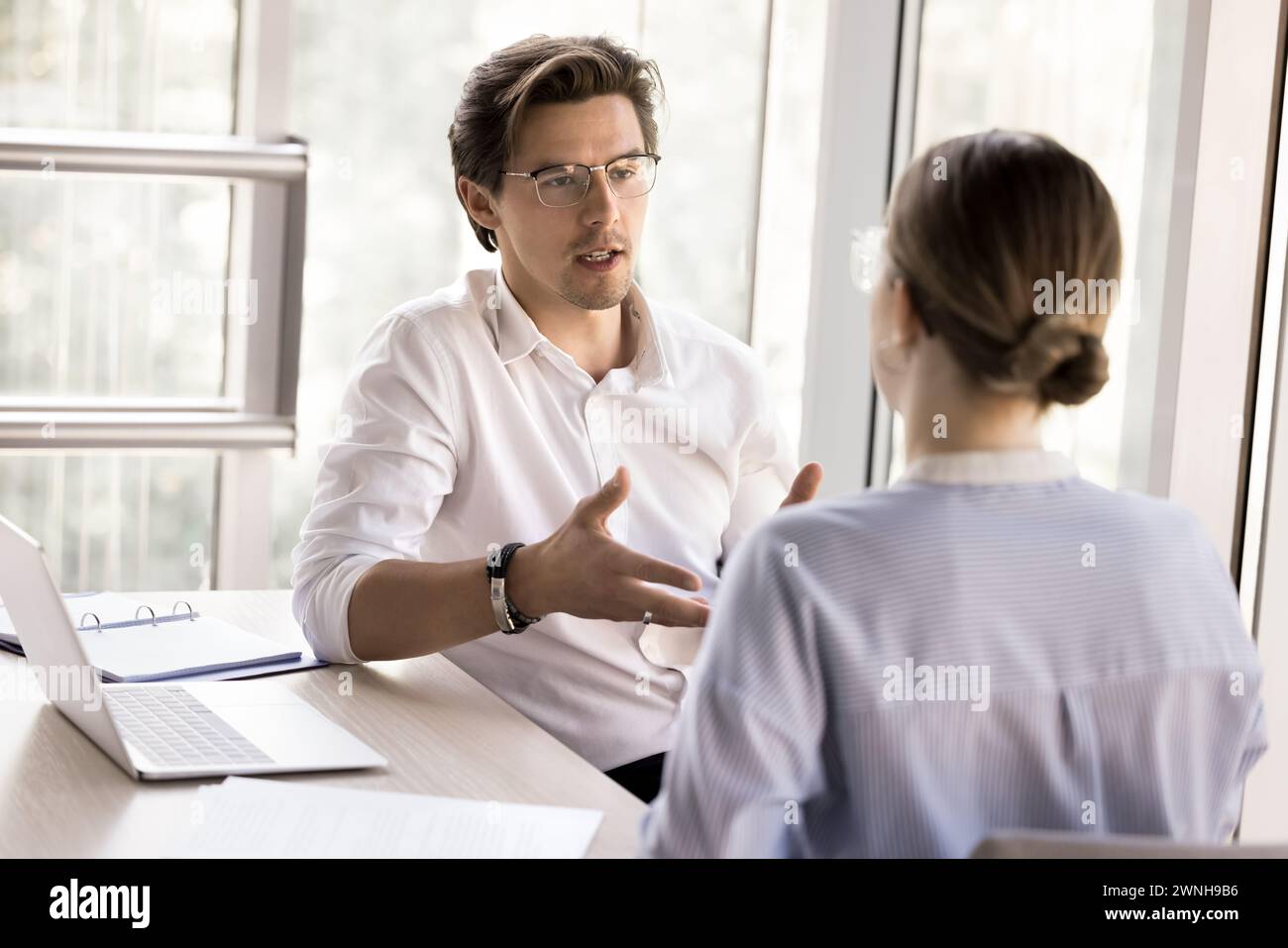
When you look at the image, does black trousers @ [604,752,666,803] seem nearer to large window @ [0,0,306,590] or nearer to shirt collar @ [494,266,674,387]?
shirt collar @ [494,266,674,387]

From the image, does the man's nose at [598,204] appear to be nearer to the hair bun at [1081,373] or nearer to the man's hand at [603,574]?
the man's hand at [603,574]

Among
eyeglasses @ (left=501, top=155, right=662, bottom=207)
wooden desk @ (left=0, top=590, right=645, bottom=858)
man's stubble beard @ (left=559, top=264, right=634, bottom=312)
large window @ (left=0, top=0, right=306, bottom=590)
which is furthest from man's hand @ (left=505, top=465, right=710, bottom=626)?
large window @ (left=0, top=0, right=306, bottom=590)

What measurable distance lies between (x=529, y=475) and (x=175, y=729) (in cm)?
60

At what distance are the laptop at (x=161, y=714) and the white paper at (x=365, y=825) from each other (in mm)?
68

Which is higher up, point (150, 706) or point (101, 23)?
point (101, 23)

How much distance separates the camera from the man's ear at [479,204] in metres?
2.04

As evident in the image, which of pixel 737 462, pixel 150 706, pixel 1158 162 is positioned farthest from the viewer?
pixel 1158 162

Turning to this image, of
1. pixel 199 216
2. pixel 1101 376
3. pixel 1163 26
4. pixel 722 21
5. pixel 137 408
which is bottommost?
pixel 137 408

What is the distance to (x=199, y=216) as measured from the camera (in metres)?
3.16

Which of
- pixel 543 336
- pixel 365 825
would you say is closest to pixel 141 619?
pixel 543 336

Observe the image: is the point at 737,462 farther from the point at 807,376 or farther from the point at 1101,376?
the point at 807,376

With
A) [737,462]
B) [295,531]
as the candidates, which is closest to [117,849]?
[737,462]
